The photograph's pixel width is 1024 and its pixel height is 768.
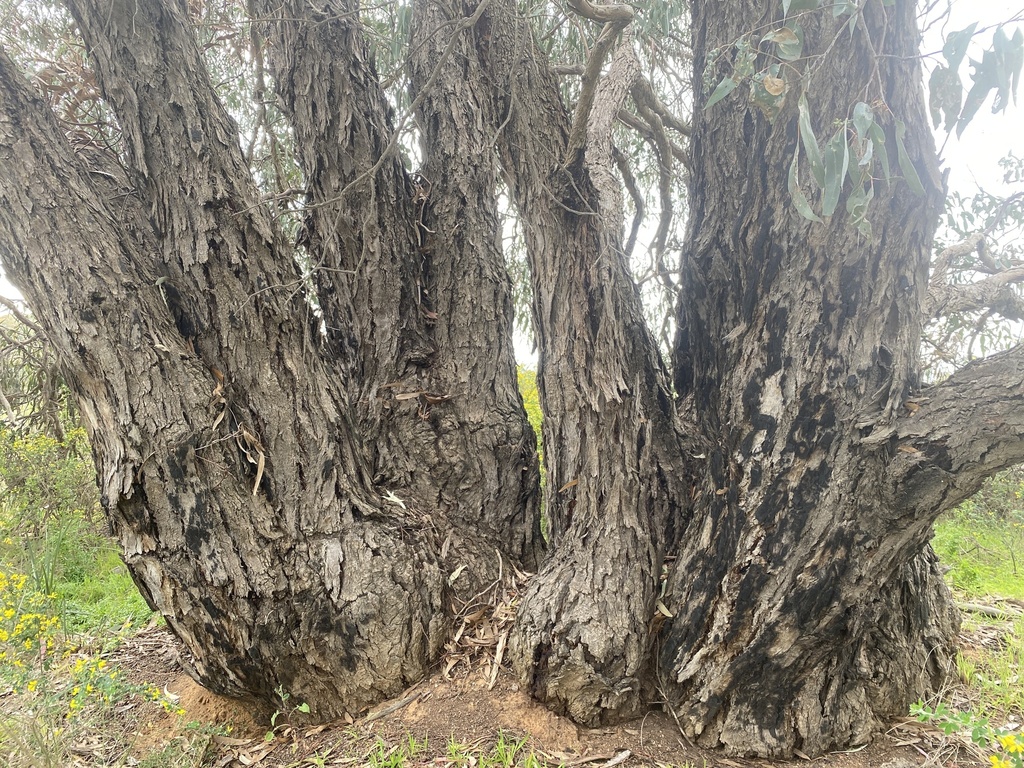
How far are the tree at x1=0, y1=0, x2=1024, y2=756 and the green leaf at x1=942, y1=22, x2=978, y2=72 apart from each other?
7.3 inches

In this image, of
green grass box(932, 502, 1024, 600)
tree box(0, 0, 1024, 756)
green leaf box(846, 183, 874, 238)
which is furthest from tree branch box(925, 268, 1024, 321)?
green grass box(932, 502, 1024, 600)

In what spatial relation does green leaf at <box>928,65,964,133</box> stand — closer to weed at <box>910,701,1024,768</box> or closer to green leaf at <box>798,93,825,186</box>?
green leaf at <box>798,93,825,186</box>

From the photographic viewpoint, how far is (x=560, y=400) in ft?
7.23

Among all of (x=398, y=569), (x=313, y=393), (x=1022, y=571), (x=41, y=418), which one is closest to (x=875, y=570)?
(x=398, y=569)

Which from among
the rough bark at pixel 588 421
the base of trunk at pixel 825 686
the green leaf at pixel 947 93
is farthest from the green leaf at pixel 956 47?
the base of trunk at pixel 825 686

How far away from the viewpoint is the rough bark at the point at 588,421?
6.28 feet

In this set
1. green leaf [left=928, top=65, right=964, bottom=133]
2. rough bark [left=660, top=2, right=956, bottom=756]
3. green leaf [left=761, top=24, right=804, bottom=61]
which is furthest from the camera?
rough bark [left=660, top=2, right=956, bottom=756]

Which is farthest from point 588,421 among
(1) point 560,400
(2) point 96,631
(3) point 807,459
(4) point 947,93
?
(2) point 96,631

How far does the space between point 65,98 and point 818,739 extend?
140 inches

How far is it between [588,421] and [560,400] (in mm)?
132

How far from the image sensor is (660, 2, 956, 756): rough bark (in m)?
1.66

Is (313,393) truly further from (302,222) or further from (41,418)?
(41,418)

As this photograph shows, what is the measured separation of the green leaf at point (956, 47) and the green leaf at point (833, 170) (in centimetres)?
20

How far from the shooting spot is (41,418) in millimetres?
4805
